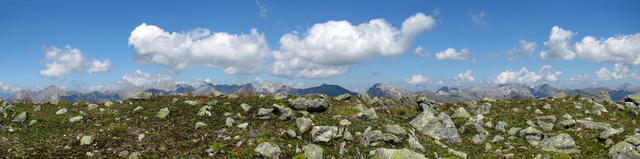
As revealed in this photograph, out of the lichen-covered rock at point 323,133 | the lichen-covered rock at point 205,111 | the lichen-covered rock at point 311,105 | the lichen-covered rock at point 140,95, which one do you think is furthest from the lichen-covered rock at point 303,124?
the lichen-covered rock at point 140,95

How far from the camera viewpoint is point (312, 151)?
18.1m

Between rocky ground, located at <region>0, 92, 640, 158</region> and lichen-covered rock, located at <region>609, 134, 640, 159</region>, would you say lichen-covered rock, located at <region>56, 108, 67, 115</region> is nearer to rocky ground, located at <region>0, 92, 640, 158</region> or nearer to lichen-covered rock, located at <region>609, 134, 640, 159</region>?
rocky ground, located at <region>0, 92, 640, 158</region>

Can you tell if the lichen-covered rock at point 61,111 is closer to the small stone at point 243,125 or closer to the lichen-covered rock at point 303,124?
the small stone at point 243,125

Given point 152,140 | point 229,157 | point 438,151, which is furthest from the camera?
point 152,140

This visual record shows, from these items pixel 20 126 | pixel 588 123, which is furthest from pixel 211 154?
pixel 588 123

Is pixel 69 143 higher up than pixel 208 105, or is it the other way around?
pixel 208 105

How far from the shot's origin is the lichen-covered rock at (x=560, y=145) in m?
20.3

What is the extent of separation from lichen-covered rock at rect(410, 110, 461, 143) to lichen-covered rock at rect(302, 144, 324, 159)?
33.4 feet

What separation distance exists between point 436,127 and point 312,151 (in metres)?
11.9

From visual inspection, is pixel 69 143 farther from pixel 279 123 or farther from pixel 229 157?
pixel 279 123

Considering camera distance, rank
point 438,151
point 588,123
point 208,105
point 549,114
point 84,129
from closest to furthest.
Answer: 1. point 438,151
2. point 84,129
3. point 588,123
4. point 208,105
5. point 549,114

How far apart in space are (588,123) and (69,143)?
41430mm

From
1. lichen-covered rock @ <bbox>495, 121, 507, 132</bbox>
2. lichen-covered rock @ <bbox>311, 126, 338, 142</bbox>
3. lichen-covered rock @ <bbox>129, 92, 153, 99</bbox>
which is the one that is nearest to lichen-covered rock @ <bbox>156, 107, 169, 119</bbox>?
lichen-covered rock @ <bbox>129, 92, 153, 99</bbox>

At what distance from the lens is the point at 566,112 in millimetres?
31172
